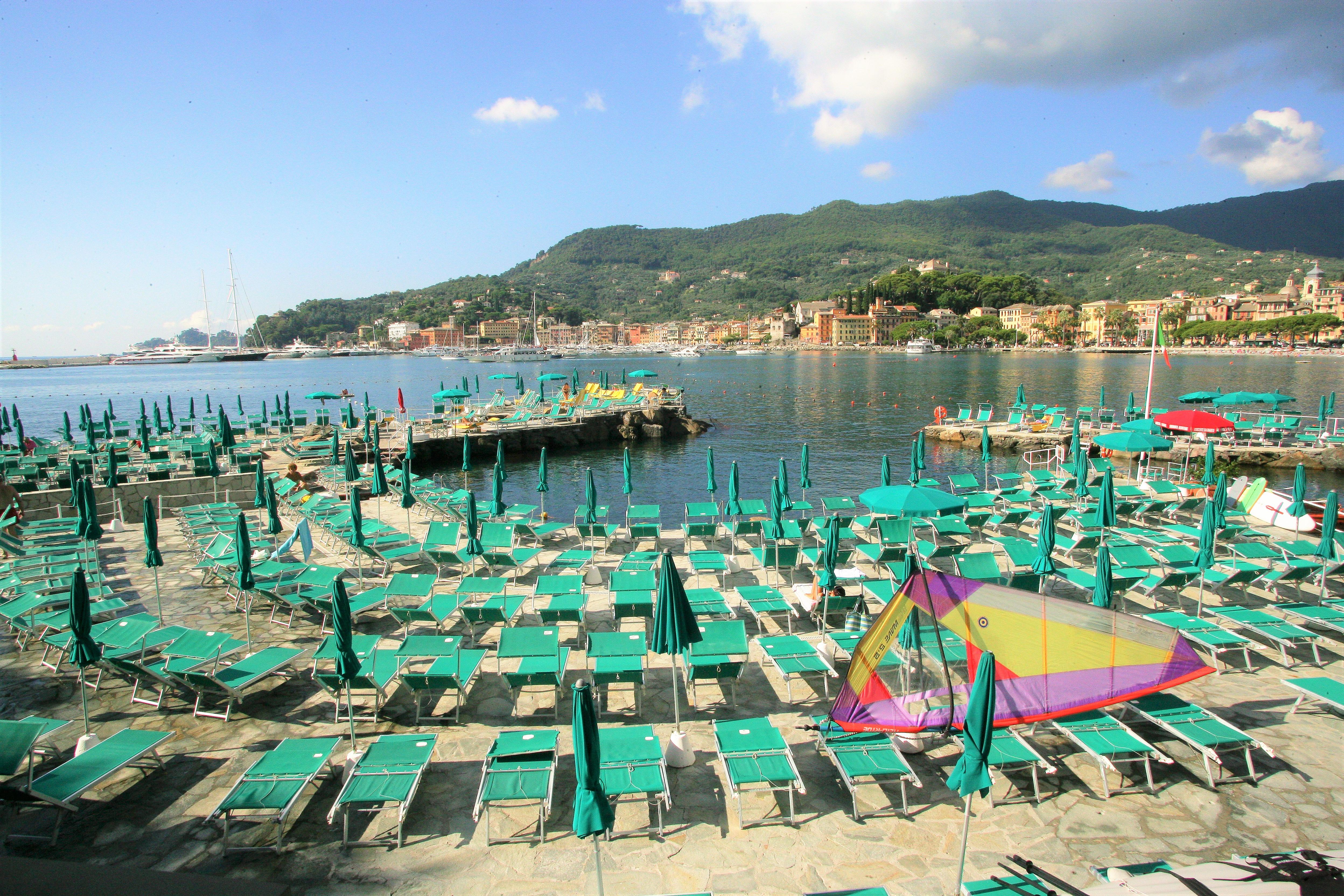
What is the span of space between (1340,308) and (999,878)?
5948 inches

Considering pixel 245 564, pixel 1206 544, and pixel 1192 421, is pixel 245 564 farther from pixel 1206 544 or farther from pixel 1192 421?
pixel 1192 421

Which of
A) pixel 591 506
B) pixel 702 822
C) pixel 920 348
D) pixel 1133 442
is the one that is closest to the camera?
pixel 702 822

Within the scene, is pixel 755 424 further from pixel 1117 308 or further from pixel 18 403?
pixel 1117 308

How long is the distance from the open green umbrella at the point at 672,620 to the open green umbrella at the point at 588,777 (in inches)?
55.5

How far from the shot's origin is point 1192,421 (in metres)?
16.1

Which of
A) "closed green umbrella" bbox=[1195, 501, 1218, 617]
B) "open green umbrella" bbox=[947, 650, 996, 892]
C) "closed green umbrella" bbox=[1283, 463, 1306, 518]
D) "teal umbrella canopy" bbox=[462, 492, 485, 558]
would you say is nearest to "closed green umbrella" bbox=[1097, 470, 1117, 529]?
"closed green umbrella" bbox=[1195, 501, 1218, 617]

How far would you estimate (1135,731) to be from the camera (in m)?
5.32

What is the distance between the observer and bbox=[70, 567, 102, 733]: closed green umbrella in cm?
494

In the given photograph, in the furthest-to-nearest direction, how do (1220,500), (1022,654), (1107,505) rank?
(1107,505) → (1220,500) → (1022,654)

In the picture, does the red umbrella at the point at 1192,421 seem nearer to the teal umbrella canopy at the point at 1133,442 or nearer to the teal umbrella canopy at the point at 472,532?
the teal umbrella canopy at the point at 1133,442

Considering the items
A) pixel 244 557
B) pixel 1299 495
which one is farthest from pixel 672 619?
pixel 1299 495

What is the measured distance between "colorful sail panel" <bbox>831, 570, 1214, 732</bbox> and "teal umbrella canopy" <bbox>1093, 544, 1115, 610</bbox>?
216 centimetres

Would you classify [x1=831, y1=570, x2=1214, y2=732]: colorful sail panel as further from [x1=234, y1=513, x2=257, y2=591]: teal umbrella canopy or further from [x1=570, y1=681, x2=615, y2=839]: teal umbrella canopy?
[x1=234, y1=513, x2=257, y2=591]: teal umbrella canopy

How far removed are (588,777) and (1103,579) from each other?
18.1 feet
